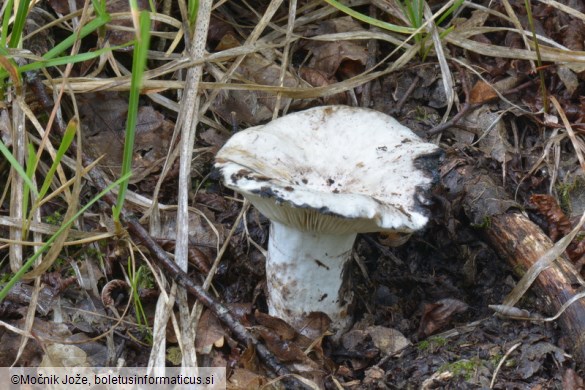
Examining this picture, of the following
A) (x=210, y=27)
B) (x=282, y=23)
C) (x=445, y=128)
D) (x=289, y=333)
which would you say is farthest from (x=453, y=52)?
(x=289, y=333)

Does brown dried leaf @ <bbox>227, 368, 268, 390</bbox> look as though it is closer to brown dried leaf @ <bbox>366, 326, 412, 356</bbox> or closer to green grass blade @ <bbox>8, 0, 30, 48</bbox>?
brown dried leaf @ <bbox>366, 326, 412, 356</bbox>

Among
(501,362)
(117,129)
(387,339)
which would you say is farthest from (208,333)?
(117,129)

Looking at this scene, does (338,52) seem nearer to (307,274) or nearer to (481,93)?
(481,93)

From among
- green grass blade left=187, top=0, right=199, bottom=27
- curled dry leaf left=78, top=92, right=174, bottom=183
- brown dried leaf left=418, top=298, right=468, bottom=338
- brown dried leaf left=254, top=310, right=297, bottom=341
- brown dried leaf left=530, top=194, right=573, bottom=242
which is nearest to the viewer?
brown dried leaf left=254, top=310, right=297, bottom=341

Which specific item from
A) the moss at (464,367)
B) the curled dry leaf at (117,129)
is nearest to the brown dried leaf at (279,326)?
the moss at (464,367)

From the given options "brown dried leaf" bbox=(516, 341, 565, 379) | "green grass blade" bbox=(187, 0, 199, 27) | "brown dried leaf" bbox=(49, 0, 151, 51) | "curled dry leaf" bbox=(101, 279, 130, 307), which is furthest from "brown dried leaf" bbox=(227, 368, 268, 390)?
"brown dried leaf" bbox=(49, 0, 151, 51)

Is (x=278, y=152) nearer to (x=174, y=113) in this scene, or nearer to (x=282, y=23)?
(x=174, y=113)

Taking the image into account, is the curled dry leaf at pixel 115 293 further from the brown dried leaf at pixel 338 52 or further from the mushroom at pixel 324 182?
the brown dried leaf at pixel 338 52
